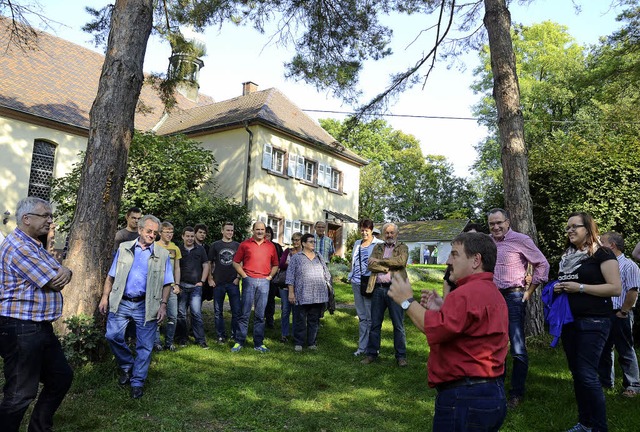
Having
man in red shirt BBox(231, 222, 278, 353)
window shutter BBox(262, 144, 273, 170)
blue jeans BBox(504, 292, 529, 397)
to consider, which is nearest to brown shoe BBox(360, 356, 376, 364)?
man in red shirt BBox(231, 222, 278, 353)

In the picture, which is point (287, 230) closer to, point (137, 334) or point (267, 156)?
point (267, 156)

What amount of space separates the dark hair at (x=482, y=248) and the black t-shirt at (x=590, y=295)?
2046 millimetres

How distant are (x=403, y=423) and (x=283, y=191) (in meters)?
19.1

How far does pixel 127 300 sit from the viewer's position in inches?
225

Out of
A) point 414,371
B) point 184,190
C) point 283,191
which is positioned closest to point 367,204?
point 283,191

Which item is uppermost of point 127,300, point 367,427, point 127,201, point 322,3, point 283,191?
point 322,3

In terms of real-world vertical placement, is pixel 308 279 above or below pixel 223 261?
below

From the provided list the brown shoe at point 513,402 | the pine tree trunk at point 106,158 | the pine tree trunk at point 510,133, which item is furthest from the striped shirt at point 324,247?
the brown shoe at point 513,402

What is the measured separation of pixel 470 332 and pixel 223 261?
Answer: 6434 mm

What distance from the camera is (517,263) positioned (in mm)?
5590

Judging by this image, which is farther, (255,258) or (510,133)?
(510,133)

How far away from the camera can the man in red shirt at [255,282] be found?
8.20 meters

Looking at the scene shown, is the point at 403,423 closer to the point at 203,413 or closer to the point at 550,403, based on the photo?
the point at 550,403

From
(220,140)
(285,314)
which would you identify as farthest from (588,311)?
(220,140)
